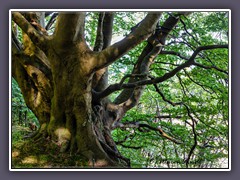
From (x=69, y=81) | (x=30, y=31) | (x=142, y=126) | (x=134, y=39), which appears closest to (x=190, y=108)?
(x=142, y=126)

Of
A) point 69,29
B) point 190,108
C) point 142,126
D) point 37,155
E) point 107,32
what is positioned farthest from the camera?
point 142,126

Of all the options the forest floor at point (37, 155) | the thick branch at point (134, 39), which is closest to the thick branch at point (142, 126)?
the forest floor at point (37, 155)

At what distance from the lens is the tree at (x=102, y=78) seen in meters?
2.11

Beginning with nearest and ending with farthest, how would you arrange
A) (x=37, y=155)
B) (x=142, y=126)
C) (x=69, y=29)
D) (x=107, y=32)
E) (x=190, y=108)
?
(x=69, y=29), (x=37, y=155), (x=190, y=108), (x=107, y=32), (x=142, y=126)

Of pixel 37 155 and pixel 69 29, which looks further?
pixel 37 155

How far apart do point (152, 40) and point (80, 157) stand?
154 cm

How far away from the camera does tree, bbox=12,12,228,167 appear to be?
2109 millimetres

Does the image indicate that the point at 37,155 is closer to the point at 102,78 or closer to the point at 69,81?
the point at 69,81

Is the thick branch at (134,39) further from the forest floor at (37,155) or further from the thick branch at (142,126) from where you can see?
the thick branch at (142,126)

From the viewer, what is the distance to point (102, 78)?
284 centimetres

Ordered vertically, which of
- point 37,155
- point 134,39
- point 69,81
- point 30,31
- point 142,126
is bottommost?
point 37,155

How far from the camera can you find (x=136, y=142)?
3.45 metres

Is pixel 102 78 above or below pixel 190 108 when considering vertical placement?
above

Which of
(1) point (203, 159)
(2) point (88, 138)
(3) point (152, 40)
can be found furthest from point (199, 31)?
(2) point (88, 138)
